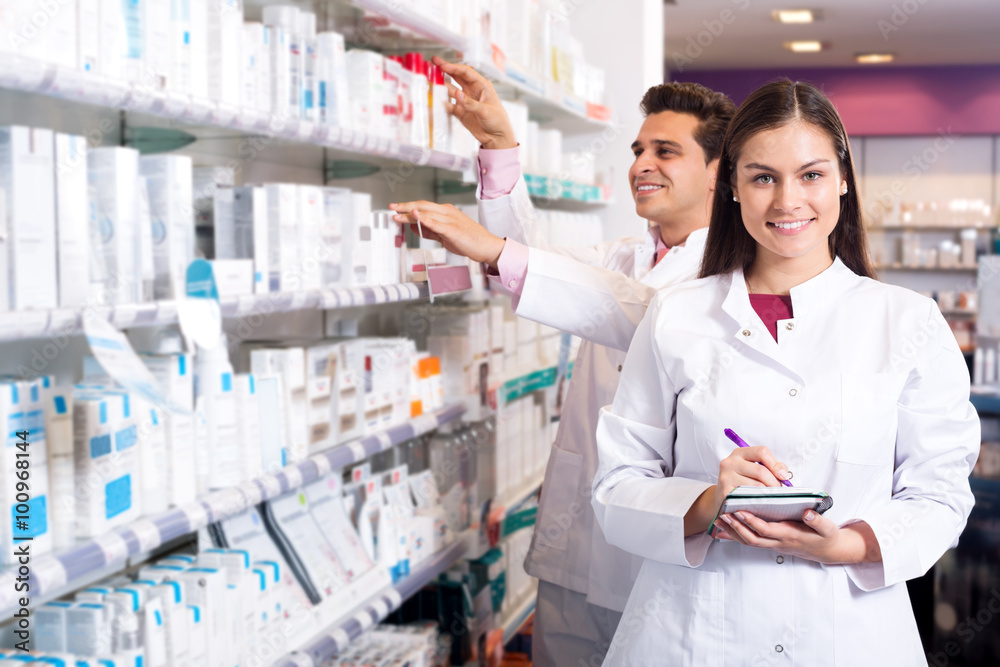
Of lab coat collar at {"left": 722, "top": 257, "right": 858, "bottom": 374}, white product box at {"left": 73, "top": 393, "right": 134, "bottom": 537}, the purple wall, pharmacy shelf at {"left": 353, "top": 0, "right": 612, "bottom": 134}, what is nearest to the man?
pharmacy shelf at {"left": 353, "top": 0, "right": 612, "bottom": 134}

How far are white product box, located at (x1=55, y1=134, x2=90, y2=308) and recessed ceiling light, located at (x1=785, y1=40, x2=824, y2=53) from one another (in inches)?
328

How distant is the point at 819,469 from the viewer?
155 centimetres

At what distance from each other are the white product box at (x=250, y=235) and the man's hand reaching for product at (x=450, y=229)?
367 millimetres

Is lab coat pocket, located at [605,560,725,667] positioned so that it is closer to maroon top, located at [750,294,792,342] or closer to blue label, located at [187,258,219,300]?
maroon top, located at [750,294,792,342]

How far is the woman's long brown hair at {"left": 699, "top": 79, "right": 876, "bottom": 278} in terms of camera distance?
5.31 ft

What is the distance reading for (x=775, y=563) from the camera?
1.56m

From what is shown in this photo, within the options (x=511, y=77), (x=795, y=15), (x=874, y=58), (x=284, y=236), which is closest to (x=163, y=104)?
(x=284, y=236)

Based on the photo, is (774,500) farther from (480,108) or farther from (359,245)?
(359,245)

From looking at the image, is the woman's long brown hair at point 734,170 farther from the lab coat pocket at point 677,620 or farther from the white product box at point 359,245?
the white product box at point 359,245

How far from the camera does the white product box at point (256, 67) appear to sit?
2.09 metres

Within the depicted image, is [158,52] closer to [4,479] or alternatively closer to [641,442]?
[4,479]

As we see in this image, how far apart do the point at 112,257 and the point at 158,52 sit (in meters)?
0.41

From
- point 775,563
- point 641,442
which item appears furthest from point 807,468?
point 641,442

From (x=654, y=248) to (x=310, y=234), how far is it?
0.90 m
